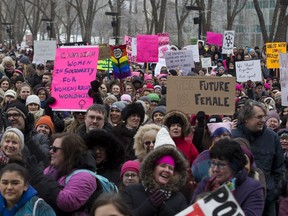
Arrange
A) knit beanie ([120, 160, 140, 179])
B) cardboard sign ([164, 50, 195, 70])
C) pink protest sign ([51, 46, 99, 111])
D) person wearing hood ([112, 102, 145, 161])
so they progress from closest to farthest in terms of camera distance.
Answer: knit beanie ([120, 160, 140, 179]) < person wearing hood ([112, 102, 145, 161]) < pink protest sign ([51, 46, 99, 111]) < cardboard sign ([164, 50, 195, 70])

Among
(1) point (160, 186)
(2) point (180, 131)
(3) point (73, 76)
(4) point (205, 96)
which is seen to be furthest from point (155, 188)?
(3) point (73, 76)

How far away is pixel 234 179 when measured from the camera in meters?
5.36

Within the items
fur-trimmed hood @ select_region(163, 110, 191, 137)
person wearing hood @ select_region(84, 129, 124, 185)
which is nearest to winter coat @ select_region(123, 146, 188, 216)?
person wearing hood @ select_region(84, 129, 124, 185)

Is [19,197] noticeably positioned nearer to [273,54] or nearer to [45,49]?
Answer: [273,54]

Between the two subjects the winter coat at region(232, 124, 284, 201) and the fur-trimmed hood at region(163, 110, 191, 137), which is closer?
the winter coat at region(232, 124, 284, 201)

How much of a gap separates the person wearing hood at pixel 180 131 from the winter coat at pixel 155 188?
79.1 inches

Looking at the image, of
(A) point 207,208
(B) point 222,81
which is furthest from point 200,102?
(A) point 207,208

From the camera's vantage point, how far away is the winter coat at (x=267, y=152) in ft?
24.3

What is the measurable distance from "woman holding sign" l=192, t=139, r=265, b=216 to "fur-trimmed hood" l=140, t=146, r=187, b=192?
0.20m

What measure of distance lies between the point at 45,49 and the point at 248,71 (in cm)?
613

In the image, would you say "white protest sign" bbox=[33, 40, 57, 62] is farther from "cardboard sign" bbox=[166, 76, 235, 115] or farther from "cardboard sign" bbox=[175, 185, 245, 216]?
"cardboard sign" bbox=[175, 185, 245, 216]

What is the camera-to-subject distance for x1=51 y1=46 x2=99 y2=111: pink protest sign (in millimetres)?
9953

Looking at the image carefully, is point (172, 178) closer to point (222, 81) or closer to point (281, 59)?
point (222, 81)

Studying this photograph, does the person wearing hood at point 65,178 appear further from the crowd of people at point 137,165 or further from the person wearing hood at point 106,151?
the person wearing hood at point 106,151
